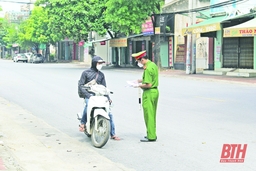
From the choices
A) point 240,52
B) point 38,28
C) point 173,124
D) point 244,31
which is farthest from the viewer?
point 38,28

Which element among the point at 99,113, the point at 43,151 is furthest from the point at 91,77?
the point at 43,151

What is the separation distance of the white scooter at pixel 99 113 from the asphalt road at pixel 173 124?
0.73 ft

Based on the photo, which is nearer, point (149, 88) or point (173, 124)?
point (149, 88)

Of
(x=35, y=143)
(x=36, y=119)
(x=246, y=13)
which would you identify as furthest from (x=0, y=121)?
(x=246, y=13)

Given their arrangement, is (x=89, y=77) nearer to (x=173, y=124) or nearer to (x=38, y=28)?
(x=173, y=124)

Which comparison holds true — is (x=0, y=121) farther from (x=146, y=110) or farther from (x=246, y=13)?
(x=246, y=13)

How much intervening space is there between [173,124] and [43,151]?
3.84 meters

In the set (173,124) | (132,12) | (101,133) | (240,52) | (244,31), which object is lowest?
(173,124)

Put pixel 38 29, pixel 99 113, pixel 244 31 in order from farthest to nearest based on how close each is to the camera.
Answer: pixel 38 29 → pixel 244 31 → pixel 99 113

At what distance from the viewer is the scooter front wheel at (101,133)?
844cm

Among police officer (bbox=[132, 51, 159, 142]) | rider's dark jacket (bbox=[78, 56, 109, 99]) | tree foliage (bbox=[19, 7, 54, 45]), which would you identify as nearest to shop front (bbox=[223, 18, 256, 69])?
police officer (bbox=[132, 51, 159, 142])

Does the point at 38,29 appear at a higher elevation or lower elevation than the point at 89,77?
higher

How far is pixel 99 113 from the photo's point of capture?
8523mm

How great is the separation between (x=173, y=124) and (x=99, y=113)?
3020 mm
